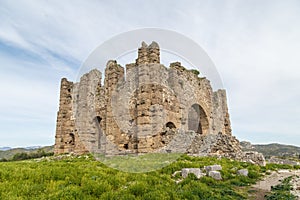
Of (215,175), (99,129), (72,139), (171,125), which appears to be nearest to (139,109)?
(171,125)

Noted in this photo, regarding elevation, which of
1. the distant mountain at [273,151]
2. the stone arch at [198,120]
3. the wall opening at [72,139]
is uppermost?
the stone arch at [198,120]

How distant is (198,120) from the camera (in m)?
23.7

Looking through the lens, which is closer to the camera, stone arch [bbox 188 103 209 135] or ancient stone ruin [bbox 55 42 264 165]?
ancient stone ruin [bbox 55 42 264 165]

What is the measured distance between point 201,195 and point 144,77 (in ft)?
38.1

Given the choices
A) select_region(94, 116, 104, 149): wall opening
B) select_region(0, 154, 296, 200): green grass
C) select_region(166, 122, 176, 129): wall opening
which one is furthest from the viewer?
select_region(94, 116, 104, 149): wall opening

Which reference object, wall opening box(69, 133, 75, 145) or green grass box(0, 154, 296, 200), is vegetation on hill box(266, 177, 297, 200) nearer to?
green grass box(0, 154, 296, 200)

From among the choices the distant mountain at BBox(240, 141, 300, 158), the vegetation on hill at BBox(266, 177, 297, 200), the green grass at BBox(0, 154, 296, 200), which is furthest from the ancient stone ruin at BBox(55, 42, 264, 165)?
the vegetation on hill at BBox(266, 177, 297, 200)

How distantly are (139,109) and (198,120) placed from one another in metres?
9.57

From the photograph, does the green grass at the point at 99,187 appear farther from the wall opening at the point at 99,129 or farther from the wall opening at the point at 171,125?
the wall opening at the point at 99,129

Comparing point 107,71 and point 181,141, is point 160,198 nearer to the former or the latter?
point 181,141

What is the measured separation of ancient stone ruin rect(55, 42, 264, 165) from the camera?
1543cm

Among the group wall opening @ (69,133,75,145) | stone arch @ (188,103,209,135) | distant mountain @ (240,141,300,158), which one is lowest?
distant mountain @ (240,141,300,158)

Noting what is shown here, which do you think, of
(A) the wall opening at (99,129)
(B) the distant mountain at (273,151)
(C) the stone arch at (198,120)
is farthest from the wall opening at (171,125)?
(B) the distant mountain at (273,151)

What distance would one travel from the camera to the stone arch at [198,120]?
22.5m
